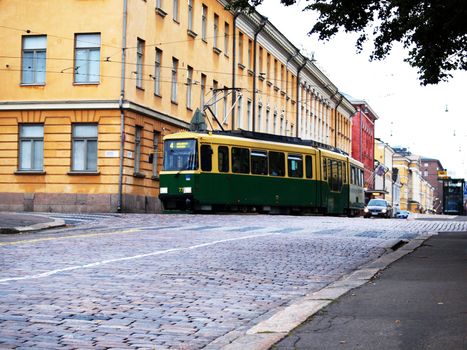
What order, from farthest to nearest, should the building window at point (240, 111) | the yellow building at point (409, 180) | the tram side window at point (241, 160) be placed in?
the yellow building at point (409, 180)
the building window at point (240, 111)
the tram side window at point (241, 160)

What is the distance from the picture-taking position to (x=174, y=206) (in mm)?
34188

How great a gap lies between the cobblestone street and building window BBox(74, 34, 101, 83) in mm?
18244

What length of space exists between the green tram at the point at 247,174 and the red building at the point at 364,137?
185ft

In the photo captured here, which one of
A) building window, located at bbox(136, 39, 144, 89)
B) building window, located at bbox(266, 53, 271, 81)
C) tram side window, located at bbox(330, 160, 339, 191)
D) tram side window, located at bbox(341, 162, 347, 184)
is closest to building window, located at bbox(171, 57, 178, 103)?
building window, located at bbox(136, 39, 144, 89)

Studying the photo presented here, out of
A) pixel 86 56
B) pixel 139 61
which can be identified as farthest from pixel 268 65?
pixel 86 56

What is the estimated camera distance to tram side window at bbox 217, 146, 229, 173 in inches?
1342

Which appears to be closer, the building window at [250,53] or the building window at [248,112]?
the building window at [248,112]

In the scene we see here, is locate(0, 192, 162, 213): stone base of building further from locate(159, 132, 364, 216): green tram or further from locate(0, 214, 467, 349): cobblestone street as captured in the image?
locate(0, 214, 467, 349): cobblestone street

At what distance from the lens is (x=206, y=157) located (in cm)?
3350

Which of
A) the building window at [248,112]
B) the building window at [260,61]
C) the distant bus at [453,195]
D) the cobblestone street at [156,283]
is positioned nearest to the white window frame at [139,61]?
the building window at [248,112]

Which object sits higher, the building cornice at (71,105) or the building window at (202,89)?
the building window at (202,89)

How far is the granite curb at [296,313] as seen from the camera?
20.7ft

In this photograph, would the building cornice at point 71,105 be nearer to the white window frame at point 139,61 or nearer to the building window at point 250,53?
the white window frame at point 139,61

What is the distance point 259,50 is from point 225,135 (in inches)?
922
